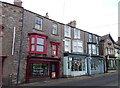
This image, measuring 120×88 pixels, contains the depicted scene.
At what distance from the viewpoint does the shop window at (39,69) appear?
14251 millimetres

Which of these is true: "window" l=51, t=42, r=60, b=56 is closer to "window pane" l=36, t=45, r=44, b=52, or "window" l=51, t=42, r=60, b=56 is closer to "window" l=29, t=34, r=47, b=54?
"window" l=29, t=34, r=47, b=54

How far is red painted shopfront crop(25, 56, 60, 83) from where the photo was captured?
13750mm

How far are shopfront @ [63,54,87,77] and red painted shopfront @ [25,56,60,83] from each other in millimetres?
1508

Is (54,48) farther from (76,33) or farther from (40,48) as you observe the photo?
(76,33)

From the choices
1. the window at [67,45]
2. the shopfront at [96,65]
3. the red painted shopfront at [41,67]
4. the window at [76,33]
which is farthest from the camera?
the shopfront at [96,65]

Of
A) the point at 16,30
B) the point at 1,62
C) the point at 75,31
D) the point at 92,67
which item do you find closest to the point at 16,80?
the point at 1,62

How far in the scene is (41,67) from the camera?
15.3 metres

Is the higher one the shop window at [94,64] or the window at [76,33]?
the window at [76,33]

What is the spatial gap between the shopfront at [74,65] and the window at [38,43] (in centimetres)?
466

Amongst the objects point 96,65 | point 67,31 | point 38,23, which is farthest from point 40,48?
point 96,65

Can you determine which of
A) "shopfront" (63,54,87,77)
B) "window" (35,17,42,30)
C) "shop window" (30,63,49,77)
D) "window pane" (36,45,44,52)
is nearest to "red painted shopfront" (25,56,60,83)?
"shop window" (30,63,49,77)

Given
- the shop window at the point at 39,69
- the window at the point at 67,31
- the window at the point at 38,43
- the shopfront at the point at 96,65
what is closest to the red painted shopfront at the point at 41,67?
the shop window at the point at 39,69

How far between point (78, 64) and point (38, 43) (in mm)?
8838

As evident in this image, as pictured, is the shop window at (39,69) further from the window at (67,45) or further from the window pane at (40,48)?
the window at (67,45)
